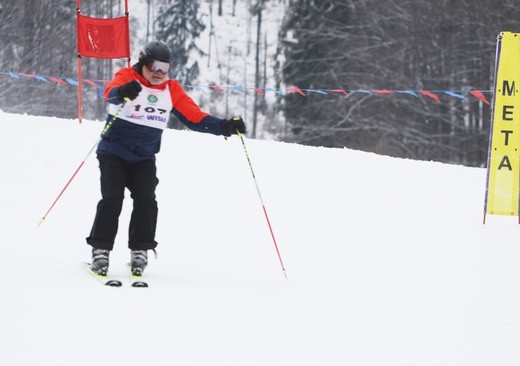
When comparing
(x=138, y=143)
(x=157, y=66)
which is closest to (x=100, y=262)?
(x=138, y=143)

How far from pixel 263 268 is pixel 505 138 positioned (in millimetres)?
3802

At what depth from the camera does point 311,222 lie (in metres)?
9.09

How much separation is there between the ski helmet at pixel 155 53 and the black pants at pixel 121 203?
700 mm

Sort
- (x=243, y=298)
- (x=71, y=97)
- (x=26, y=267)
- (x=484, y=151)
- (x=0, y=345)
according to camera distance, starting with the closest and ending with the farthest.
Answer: (x=0, y=345) → (x=243, y=298) → (x=26, y=267) → (x=484, y=151) → (x=71, y=97)

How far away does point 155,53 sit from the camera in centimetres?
603

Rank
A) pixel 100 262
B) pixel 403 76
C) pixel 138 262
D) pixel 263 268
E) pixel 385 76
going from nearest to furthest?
pixel 100 262
pixel 138 262
pixel 263 268
pixel 403 76
pixel 385 76

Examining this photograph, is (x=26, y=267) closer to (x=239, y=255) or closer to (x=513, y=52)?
(x=239, y=255)

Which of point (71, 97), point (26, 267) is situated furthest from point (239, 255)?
point (71, 97)

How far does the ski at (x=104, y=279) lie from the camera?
576 cm

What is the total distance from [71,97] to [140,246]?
33.2 meters

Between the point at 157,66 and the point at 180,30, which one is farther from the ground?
the point at 180,30

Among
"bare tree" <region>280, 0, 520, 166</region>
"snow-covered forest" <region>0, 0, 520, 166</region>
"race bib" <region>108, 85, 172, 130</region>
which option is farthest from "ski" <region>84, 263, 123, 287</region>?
"bare tree" <region>280, 0, 520, 166</region>

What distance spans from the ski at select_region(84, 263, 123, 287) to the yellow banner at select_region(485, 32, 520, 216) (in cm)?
481

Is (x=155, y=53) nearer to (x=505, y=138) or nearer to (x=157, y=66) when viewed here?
(x=157, y=66)
